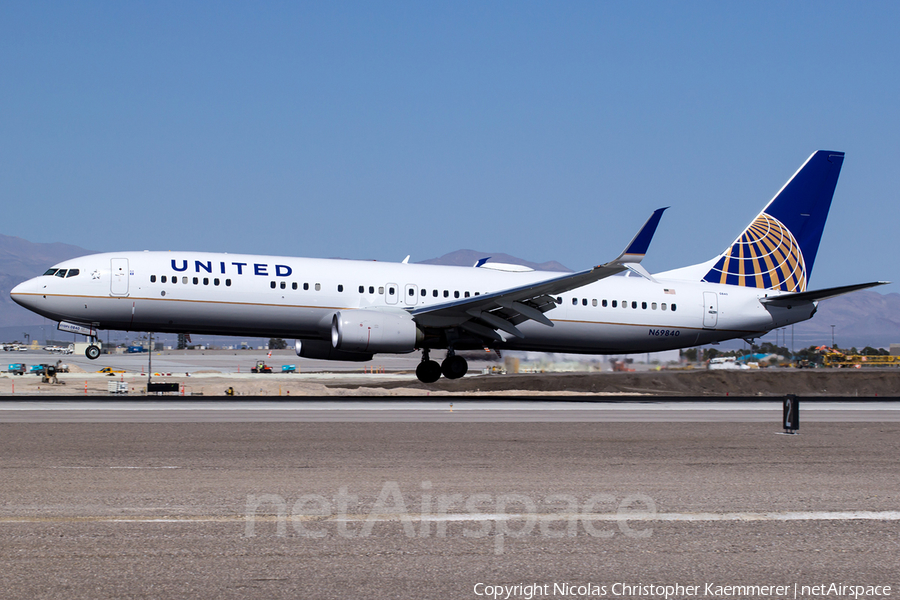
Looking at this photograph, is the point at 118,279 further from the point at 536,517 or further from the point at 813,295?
the point at 813,295

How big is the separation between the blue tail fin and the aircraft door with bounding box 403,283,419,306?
13.8 metres

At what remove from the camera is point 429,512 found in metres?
8.67

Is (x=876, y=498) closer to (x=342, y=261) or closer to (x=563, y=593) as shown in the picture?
(x=563, y=593)

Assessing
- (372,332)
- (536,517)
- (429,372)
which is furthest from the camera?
(429,372)

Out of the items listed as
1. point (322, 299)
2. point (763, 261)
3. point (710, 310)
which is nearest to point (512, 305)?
point (322, 299)

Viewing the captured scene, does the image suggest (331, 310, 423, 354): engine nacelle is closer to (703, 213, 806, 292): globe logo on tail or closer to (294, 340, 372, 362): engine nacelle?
(294, 340, 372, 362): engine nacelle

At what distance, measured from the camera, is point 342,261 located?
30891 mm

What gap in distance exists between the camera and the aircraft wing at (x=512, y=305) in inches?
1053

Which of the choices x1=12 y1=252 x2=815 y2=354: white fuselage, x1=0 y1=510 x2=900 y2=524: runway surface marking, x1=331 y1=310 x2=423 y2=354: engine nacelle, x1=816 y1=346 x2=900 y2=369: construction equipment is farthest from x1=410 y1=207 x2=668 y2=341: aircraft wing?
x1=816 y1=346 x2=900 y2=369: construction equipment

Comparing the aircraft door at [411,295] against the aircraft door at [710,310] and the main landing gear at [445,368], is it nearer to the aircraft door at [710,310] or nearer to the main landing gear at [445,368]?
the main landing gear at [445,368]

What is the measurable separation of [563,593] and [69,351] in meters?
149

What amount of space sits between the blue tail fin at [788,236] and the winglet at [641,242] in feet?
38.3

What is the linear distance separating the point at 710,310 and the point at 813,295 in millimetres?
3953

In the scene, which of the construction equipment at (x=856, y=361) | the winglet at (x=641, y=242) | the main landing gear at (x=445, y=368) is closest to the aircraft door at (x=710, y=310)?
the winglet at (x=641, y=242)
